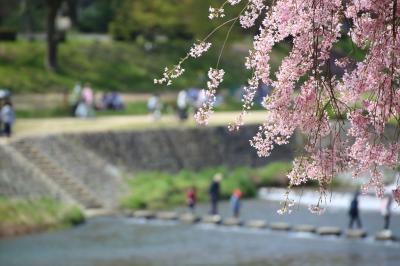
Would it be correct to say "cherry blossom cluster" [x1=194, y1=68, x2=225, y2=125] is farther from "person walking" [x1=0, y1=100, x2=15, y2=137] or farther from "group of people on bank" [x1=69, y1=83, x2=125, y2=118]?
"group of people on bank" [x1=69, y1=83, x2=125, y2=118]

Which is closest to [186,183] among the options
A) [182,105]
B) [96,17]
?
[182,105]

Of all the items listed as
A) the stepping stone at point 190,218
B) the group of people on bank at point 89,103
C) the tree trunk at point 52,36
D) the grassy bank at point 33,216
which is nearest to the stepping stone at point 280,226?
the stepping stone at point 190,218

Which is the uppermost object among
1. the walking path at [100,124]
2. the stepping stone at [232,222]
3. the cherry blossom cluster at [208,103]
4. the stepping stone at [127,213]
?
the cherry blossom cluster at [208,103]

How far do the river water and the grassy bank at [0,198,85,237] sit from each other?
Result: 60 centimetres

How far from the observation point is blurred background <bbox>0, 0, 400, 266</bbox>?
35.5m

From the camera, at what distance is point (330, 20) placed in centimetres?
1061

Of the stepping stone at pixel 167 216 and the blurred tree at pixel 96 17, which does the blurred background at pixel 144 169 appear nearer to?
the stepping stone at pixel 167 216

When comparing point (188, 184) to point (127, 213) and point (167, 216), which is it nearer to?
point (127, 213)

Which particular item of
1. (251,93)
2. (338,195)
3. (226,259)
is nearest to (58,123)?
(338,195)

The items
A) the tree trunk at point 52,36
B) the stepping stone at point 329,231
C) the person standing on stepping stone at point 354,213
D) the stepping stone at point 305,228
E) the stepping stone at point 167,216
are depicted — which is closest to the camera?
the person standing on stepping stone at point 354,213

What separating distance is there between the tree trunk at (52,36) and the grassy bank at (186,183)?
1670 cm

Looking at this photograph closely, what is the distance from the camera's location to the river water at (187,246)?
3288cm

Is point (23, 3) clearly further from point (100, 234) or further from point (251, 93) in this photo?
point (251, 93)

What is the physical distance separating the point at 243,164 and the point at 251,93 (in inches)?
1710
